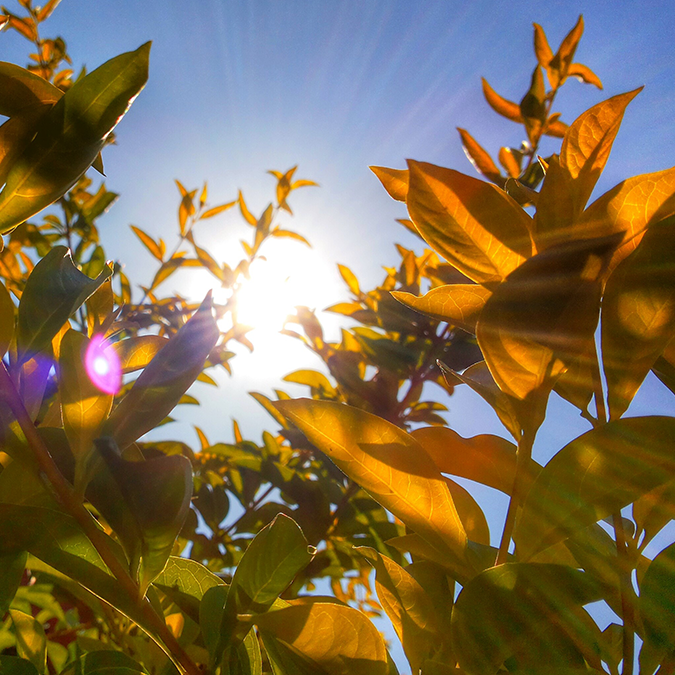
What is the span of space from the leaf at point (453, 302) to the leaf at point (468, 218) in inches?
1.4

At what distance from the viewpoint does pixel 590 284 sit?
0.44 m

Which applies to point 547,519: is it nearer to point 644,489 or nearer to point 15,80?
point 644,489

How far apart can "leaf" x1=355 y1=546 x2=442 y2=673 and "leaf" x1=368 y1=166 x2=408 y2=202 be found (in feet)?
1.29

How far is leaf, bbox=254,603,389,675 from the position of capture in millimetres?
452

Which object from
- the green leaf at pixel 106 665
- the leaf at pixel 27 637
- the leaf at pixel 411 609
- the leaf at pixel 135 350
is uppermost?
the leaf at pixel 135 350

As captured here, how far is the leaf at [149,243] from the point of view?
2516 mm

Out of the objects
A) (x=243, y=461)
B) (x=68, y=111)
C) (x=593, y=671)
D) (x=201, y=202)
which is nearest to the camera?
(x=593, y=671)

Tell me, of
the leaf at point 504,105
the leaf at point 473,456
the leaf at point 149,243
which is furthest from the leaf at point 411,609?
the leaf at point 149,243

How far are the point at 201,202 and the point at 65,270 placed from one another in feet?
7.36

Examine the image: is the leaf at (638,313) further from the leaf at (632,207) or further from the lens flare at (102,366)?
the lens flare at (102,366)

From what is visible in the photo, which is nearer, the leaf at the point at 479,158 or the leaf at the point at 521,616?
the leaf at the point at 521,616

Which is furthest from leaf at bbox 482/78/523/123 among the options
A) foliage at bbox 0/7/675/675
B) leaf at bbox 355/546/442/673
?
leaf at bbox 355/546/442/673

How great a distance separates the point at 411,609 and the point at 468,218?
0.41 metres

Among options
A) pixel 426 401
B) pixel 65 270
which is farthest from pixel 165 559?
pixel 426 401
